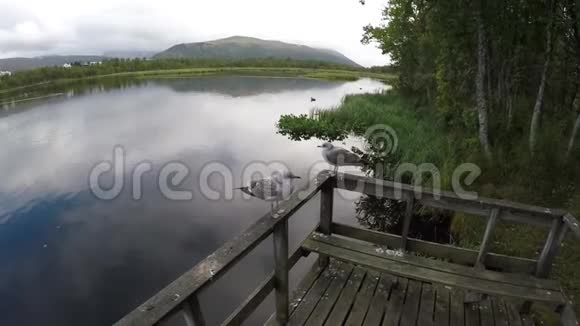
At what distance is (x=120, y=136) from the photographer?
15.5 meters

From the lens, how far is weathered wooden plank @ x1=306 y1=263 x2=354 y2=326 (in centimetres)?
258

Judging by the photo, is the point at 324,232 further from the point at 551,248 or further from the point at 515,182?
the point at 515,182

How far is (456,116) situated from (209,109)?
59.1 feet

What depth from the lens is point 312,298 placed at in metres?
2.83

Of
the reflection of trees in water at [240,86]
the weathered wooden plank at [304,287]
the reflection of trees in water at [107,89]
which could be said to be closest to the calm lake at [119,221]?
the weathered wooden plank at [304,287]

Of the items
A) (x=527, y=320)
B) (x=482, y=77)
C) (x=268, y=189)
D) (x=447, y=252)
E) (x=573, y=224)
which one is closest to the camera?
(x=573, y=224)

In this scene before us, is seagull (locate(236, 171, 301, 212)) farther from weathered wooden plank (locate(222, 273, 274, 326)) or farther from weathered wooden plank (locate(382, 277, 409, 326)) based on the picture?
weathered wooden plank (locate(382, 277, 409, 326))

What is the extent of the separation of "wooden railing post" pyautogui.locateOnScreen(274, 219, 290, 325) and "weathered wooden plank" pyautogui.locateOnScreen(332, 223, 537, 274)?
1.12m

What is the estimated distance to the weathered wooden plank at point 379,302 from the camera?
259 centimetres

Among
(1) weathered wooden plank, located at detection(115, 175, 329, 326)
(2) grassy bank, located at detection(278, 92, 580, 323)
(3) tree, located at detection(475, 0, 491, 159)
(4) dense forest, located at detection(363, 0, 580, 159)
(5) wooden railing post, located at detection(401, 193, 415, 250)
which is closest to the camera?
(1) weathered wooden plank, located at detection(115, 175, 329, 326)

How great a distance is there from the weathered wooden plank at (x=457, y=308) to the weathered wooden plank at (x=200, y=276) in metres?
1.74

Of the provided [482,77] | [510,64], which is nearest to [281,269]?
[482,77]

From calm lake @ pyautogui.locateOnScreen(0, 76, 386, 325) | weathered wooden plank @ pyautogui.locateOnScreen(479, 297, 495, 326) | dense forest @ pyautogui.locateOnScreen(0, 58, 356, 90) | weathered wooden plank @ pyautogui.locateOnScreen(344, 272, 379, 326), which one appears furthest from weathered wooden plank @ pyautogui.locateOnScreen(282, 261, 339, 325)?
dense forest @ pyautogui.locateOnScreen(0, 58, 356, 90)

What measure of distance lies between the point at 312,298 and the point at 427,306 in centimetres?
103
